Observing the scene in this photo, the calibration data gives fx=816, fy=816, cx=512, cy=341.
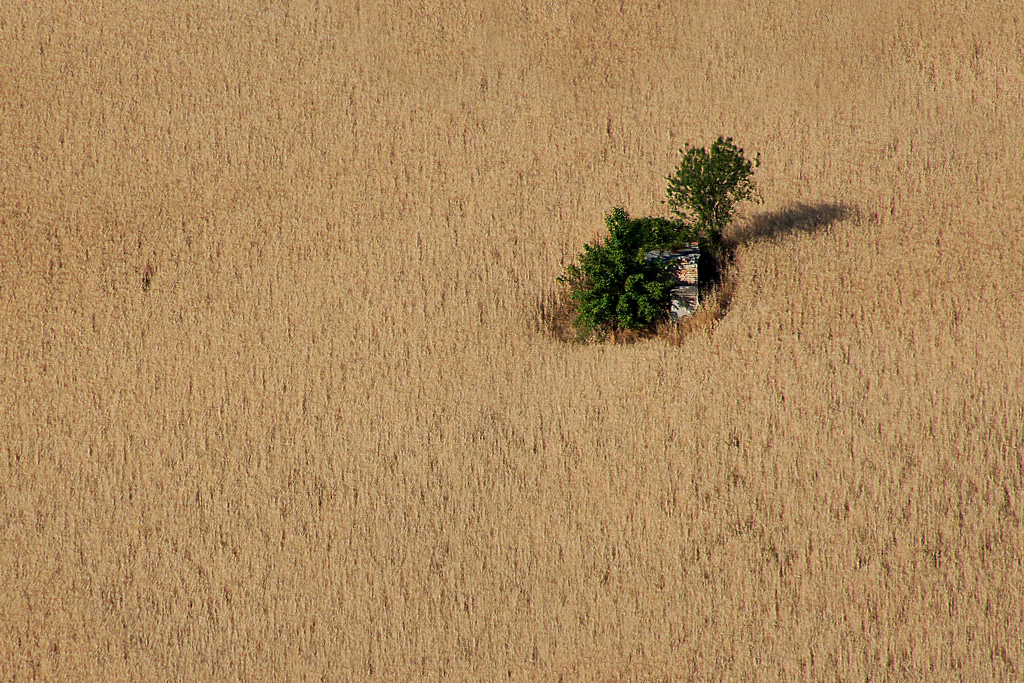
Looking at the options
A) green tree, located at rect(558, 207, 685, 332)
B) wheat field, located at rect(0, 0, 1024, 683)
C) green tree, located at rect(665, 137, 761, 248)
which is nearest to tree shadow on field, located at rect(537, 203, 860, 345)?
wheat field, located at rect(0, 0, 1024, 683)

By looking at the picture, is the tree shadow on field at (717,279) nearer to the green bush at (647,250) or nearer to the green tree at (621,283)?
the green bush at (647,250)

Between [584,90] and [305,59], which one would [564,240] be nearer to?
[584,90]

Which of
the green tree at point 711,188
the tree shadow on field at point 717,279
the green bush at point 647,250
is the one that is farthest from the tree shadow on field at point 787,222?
the green bush at point 647,250

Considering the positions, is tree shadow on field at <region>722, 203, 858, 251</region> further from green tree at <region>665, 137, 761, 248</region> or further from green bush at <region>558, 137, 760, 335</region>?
green bush at <region>558, 137, 760, 335</region>

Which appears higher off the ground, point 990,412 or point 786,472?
point 990,412

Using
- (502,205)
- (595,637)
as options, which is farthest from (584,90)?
(595,637)
